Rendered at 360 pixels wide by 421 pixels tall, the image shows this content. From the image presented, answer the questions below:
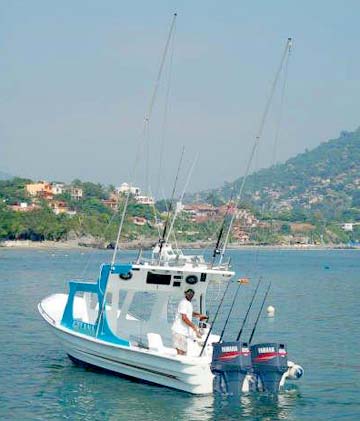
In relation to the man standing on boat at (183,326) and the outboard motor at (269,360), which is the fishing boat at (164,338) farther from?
the man standing on boat at (183,326)

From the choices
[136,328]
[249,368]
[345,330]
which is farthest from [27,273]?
[249,368]

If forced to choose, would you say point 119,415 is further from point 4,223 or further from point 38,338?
point 4,223

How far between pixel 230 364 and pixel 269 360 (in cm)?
98

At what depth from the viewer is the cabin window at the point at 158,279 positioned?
22469 millimetres

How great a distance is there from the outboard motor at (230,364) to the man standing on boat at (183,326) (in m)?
1.26

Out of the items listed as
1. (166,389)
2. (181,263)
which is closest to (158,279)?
(181,263)

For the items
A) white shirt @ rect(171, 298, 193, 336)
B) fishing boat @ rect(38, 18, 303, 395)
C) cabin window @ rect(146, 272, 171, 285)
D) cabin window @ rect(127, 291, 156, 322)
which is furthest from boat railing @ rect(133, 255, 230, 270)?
cabin window @ rect(127, 291, 156, 322)

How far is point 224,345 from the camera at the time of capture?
19688 mm

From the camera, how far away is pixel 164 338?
78.5 feet

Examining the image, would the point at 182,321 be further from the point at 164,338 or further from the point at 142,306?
the point at 142,306

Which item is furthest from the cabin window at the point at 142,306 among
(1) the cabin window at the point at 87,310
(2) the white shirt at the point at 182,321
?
(2) the white shirt at the point at 182,321

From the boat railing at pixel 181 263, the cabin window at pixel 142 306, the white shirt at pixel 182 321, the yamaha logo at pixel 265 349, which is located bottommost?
the cabin window at pixel 142 306

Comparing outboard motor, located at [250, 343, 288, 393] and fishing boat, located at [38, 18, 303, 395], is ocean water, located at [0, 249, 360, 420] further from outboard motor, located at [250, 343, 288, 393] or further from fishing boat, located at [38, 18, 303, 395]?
outboard motor, located at [250, 343, 288, 393]

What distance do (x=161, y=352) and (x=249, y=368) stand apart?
84.1 inches
